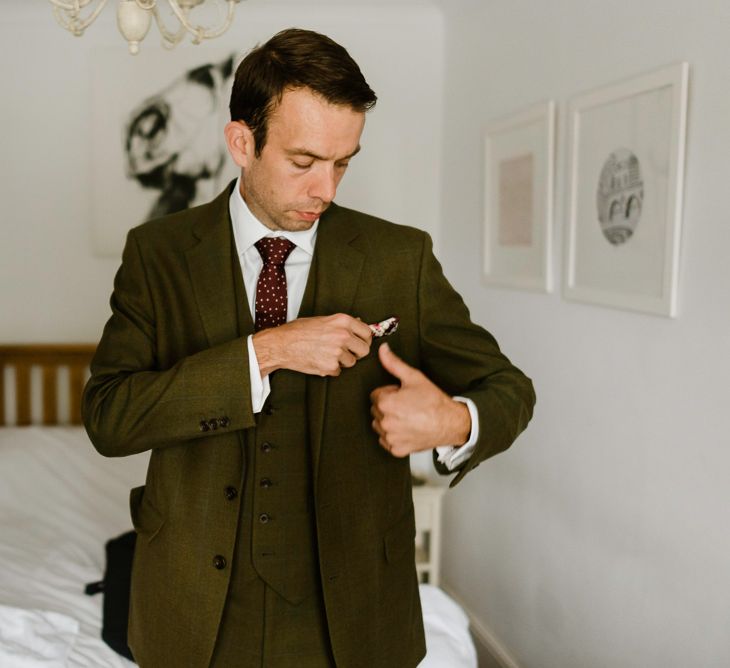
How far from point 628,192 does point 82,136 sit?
228cm

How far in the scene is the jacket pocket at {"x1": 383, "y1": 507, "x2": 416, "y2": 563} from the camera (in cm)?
122

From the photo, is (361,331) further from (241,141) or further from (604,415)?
(604,415)

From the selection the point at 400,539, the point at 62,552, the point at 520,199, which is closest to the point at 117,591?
the point at 62,552

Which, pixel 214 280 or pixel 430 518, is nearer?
pixel 214 280

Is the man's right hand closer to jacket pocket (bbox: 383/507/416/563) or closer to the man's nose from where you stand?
the man's nose

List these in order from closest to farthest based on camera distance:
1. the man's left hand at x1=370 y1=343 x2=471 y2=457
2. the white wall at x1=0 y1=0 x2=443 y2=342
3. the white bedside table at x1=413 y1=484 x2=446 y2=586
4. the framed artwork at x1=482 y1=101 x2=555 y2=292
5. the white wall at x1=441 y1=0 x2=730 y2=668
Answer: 1. the man's left hand at x1=370 y1=343 x2=471 y2=457
2. the white wall at x1=441 y1=0 x2=730 y2=668
3. the framed artwork at x1=482 y1=101 x2=555 y2=292
4. the white bedside table at x1=413 y1=484 x2=446 y2=586
5. the white wall at x1=0 y1=0 x2=443 y2=342

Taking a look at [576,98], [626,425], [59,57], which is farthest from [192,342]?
[59,57]

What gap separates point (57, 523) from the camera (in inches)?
101

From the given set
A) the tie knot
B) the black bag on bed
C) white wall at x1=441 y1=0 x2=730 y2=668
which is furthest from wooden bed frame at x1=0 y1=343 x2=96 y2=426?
the tie knot

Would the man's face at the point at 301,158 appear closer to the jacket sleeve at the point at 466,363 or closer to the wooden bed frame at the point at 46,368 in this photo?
the jacket sleeve at the point at 466,363

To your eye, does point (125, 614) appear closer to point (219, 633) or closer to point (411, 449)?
point (219, 633)

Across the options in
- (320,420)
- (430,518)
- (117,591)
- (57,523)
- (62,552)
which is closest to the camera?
(320,420)

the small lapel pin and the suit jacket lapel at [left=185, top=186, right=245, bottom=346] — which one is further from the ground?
the suit jacket lapel at [left=185, top=186, right=245, bottom=346]

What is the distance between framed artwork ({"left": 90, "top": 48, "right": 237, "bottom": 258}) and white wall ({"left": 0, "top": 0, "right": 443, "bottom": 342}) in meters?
0.04
